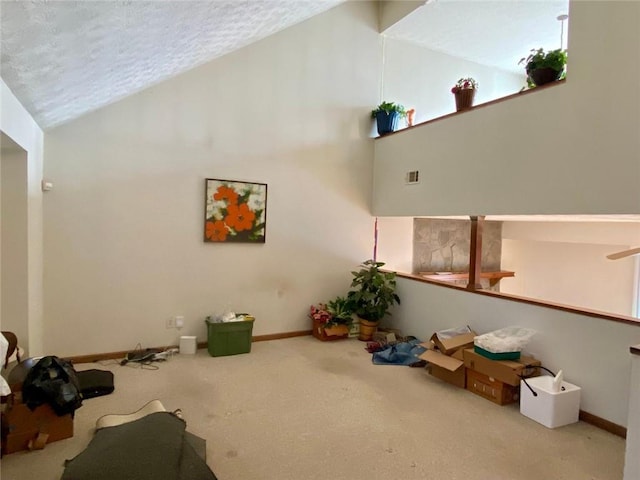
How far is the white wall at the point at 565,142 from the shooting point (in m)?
2.58

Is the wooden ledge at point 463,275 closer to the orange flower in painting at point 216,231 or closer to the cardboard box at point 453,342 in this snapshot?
the cardboard box at point 453,342

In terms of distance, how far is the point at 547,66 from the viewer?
312 cm

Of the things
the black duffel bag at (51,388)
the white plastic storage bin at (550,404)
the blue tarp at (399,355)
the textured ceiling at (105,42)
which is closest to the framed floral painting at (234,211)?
the textured ceiling at (105,42)

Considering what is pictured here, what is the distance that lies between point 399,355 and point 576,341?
160 centimetres

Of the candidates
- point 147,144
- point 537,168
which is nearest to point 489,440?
point 537,168

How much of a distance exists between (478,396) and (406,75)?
424 cm

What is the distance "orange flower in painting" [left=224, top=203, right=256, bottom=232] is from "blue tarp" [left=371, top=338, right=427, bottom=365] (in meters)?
2.03

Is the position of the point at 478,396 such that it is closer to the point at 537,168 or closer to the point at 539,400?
the point at 539,400

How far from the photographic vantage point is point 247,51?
4.23 meters

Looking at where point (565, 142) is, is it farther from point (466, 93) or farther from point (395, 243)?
point (395, 243)

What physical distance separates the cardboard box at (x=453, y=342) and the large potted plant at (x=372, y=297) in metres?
1.00

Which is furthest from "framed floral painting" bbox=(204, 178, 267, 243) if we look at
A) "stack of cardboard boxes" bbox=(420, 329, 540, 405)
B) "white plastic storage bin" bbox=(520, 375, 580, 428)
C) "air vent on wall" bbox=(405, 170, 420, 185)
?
"white plastic storage bin" bbox=(520, 375, 580, 428)

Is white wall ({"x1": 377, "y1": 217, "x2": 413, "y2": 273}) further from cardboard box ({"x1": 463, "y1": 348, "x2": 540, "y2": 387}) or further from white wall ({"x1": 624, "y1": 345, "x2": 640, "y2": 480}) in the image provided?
white wall ({"x1": 624, "y1": 345, "x2": 640, "y2": 480})

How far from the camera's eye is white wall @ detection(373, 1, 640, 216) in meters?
2.58
